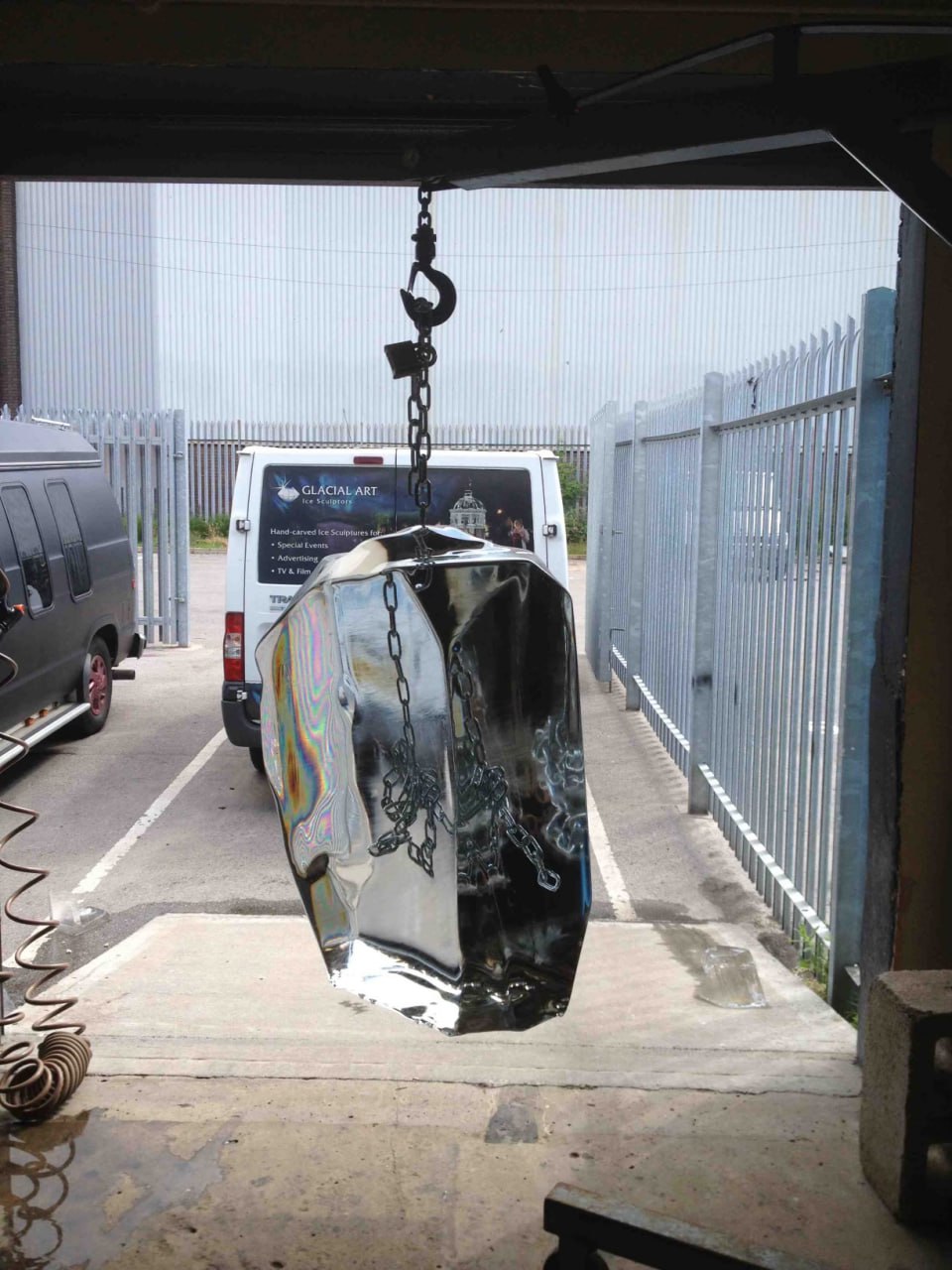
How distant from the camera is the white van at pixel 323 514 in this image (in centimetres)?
808

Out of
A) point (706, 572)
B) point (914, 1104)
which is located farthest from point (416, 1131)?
point (706, 572)

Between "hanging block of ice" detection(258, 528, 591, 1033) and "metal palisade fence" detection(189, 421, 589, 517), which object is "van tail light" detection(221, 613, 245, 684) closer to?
"hanging block of ice" detection(258, 528, 591, 1033)

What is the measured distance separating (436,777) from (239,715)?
17.0 feet

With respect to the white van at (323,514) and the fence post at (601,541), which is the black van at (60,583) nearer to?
the white van at (323,514)

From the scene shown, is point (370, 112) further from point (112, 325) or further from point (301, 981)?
point (112, 325)

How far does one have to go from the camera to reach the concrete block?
127 inches

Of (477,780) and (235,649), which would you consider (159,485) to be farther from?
(477,780)

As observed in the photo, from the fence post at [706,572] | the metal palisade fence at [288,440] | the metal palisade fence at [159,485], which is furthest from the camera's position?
the metal palisade fence at [288,440]

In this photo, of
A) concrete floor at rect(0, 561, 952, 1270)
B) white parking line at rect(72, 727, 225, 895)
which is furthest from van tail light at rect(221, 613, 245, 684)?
concrete floor at rect(0, 561, 952, 1270)

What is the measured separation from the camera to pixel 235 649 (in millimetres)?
8070

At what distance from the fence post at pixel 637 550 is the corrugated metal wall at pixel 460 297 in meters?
21.9

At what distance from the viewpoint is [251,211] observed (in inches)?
1256

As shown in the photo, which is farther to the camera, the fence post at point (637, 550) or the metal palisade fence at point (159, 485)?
the metal palisade fence at point (159, 485)

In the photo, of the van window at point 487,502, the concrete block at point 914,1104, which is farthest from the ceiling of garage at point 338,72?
the van window at point 487,502
